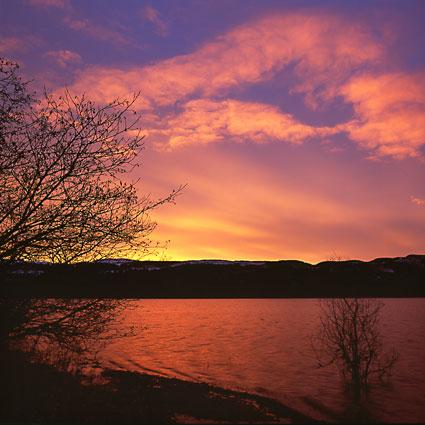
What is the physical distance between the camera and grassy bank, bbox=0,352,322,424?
483 inches

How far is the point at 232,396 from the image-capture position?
61.3 ft

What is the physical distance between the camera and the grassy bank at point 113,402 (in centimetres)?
1226

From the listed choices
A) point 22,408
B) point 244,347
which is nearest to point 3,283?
point 22,408

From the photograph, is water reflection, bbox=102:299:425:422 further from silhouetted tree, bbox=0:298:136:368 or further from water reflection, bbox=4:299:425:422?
silhouetted tree, bbox=0:298:136:368

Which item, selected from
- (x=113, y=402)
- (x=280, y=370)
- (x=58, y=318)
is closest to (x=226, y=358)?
(x=280, y=370)

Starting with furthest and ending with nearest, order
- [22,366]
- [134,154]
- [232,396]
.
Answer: [232,396], [22,366], [134,154]

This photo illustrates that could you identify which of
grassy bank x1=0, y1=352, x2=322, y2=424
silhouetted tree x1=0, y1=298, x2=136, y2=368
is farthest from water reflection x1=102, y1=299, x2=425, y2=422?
grassy bank x1=0, y1=352, x2=322, y2=424

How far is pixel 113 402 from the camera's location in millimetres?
13938

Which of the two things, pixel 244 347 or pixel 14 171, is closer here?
pixel 14 171

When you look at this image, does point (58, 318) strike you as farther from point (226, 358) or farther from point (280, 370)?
point (226, 358)

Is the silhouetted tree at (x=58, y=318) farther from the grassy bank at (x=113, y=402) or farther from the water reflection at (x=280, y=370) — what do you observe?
the grassy bank at (x=113, y=402)

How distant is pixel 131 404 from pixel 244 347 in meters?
35.8

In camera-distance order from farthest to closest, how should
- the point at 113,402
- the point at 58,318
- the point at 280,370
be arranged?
1. the point at 280,370
2. the point at 113,402
3. the point at 58,318

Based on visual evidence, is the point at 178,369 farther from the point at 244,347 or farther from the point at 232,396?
the point at 244,347
